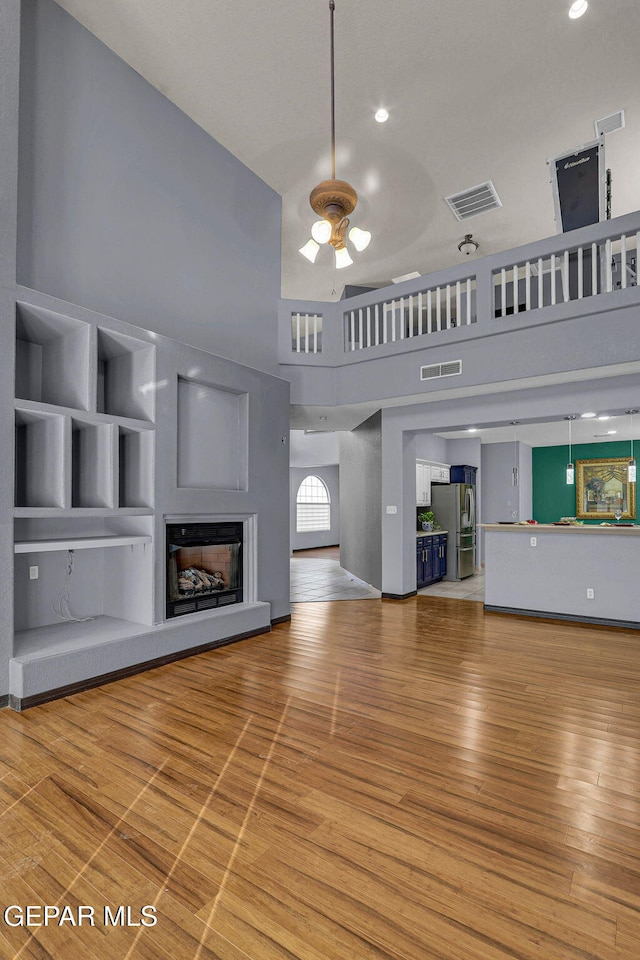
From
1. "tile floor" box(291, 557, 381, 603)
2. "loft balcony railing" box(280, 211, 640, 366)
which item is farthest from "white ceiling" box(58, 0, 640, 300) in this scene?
"tile floor" box(291, 557, 381, 603)

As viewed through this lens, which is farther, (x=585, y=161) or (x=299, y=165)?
(x=299, y=165)

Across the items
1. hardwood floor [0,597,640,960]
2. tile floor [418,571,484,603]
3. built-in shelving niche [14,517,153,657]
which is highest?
built-in shelving niche [14,517,153,657]

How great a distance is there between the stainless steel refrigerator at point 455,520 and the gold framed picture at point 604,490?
409 centimetres

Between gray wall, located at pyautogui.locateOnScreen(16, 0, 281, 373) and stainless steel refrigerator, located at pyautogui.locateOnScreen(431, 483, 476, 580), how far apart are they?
4.18 m

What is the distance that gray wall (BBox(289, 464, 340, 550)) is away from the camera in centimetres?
1495

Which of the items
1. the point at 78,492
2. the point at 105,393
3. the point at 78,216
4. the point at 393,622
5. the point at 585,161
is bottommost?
the point at 393,622

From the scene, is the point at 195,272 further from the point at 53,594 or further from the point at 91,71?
the point at 53,594

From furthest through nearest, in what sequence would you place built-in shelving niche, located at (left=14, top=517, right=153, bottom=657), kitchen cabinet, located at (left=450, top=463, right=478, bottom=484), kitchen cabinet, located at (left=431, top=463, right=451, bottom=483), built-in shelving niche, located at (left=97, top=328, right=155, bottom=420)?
kitchen cabinet, located at (left=450, top=463, right=478, bottom=484) → kitchen cabinet, located at (left=431, top=463, right=451, bottom=483) → built-in shelving niche, located at (left=97, top=328, right=155, bottom=420) → built-in shelving niche, located at (left=14, top=517, right=153, bottom=657)

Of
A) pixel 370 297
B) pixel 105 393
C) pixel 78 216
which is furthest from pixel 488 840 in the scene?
pixel 370 297

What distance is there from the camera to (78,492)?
4.27 m

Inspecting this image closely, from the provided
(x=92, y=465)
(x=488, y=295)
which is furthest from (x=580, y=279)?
(x=92, y=465)

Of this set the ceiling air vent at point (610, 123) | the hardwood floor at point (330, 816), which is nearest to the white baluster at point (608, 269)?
the ceiling air vent at point (610, 123)

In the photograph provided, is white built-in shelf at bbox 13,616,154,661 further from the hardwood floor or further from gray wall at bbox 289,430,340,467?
gray wall at bbox 289,430,340,467

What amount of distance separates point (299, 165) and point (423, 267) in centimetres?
334
